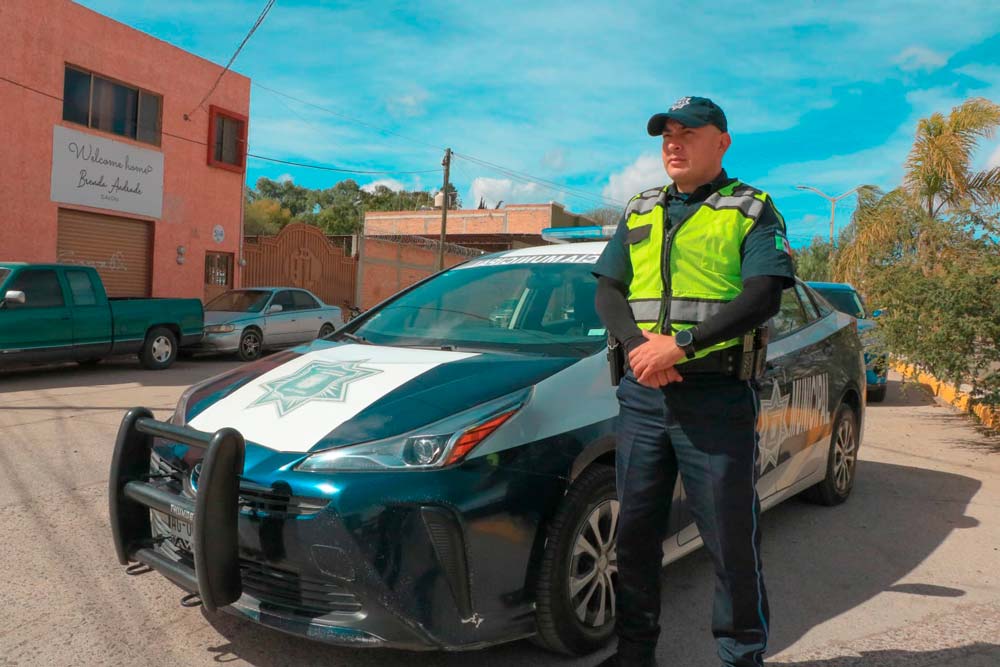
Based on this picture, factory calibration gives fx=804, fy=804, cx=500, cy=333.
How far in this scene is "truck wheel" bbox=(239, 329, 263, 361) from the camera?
1401 cm

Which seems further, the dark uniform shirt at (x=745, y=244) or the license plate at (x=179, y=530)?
the license plate at (x=179, y=530)

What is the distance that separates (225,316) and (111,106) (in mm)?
6218

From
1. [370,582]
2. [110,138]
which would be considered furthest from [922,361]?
[110,138]

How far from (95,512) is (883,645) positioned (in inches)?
159

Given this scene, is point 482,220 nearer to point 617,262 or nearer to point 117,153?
point 117,153

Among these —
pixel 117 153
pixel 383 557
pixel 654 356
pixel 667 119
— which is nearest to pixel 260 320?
pixel 117 153

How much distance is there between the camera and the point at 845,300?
10.9 metres

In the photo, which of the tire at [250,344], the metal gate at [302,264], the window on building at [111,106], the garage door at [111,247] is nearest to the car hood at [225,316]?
the tire at [250,344]

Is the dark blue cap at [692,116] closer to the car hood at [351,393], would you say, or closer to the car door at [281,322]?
the car hood at [351,393]

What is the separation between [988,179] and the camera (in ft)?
49.2

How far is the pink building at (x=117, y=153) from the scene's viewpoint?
15.0 m

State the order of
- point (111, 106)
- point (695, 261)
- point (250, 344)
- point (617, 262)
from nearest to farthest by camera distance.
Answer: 1. point (695, 261)
2. point (617, 262)
3. point (250, 344)
4. point (111, 106)

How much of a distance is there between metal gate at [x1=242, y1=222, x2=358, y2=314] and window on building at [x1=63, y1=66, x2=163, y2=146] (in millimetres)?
4359

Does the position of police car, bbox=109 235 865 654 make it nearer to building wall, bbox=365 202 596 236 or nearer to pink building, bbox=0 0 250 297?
pink building, bbox=0 0 250 297
